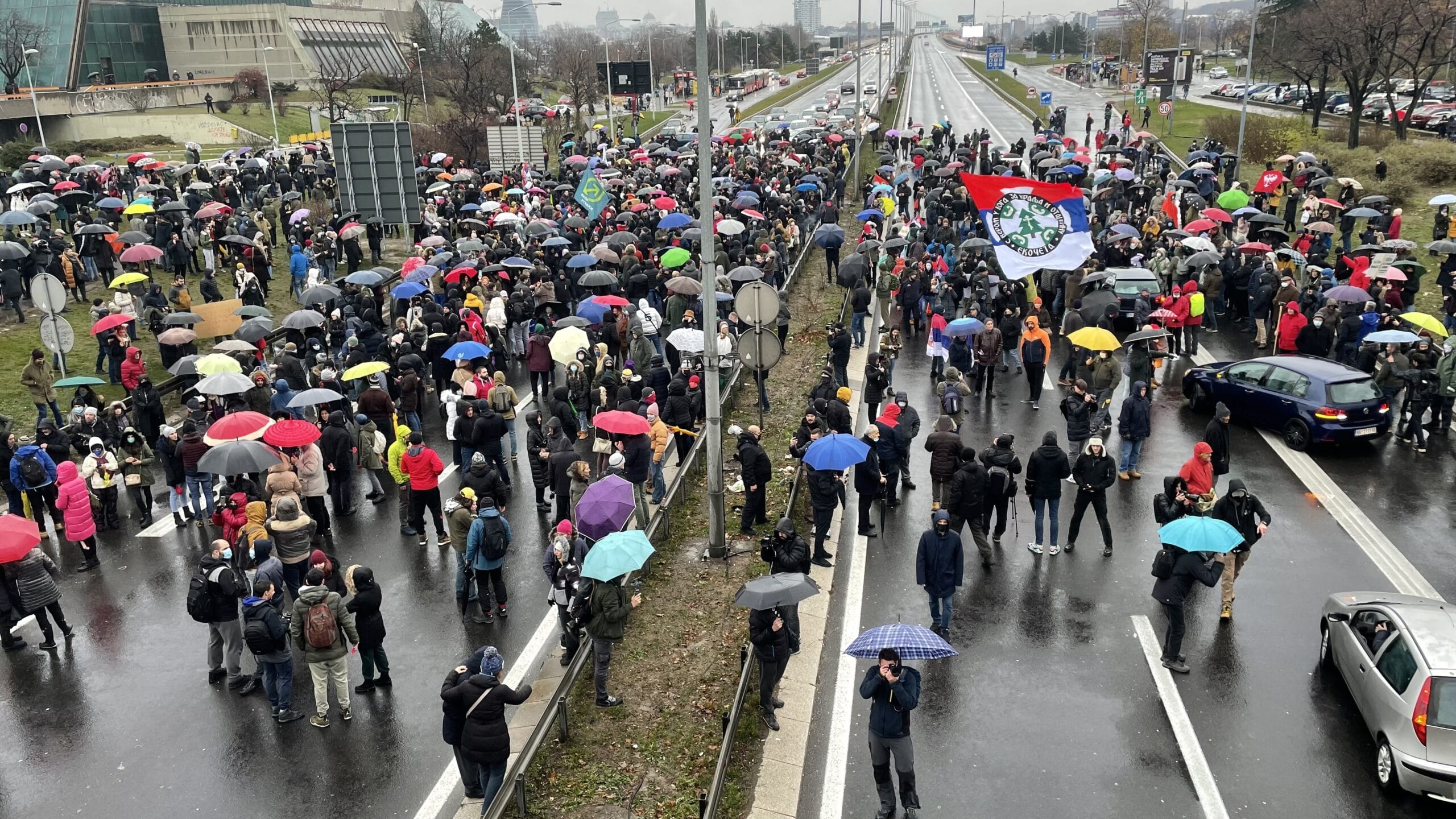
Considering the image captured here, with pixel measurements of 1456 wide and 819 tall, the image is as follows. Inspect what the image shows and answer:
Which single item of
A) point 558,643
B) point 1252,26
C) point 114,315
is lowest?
point 558,643

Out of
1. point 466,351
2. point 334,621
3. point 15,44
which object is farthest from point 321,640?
point 15,44

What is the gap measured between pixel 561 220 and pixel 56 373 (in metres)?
13.8

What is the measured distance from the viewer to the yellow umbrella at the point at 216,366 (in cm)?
1733

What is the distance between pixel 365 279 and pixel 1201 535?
17599 millimetres

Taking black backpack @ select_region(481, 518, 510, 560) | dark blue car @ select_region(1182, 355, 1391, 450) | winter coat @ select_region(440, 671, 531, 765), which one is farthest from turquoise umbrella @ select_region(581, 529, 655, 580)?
dark blue car @ select_region(1182, 355, 1391, 450)

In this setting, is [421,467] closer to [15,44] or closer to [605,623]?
[605,623]

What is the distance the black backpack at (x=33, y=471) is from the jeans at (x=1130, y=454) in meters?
15.2

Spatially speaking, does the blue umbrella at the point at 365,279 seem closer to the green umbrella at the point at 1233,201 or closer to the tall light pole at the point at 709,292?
the tall light pole at the point at 709,292

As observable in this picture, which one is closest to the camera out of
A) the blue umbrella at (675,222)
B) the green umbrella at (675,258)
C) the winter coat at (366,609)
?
the winter coat at (366,609)

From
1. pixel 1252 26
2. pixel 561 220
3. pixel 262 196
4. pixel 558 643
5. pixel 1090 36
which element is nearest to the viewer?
pixel 558 643

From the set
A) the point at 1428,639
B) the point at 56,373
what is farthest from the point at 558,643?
the point at 56,373

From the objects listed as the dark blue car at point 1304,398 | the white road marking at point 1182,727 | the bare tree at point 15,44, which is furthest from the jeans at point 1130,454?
the bare tree at point 15,44

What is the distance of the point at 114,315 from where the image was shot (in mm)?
19891

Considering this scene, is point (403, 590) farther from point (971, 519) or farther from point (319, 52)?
point (319, 52)
